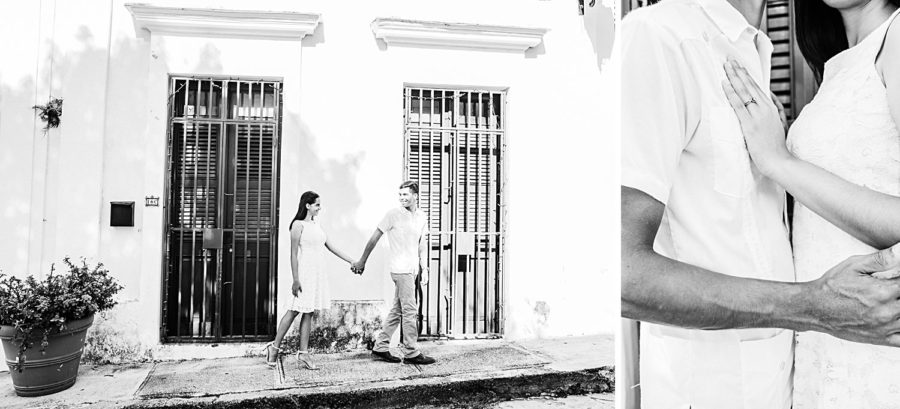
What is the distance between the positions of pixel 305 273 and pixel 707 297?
1.13 metres

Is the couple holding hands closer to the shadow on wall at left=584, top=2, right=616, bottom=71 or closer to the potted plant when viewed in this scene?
the potted plant

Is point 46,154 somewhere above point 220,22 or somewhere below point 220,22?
below

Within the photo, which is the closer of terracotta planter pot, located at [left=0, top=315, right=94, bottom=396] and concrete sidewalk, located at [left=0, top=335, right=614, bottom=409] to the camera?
terracotta planter pot, located at [left=0, top=315, right=94, bottom=396]

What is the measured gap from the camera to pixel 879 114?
0.17m

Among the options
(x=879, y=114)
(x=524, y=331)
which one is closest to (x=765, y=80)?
(x=879, y=114)

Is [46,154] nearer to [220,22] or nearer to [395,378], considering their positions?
[220,22]

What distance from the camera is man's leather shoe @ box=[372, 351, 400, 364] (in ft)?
3.91

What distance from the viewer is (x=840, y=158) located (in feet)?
0.59

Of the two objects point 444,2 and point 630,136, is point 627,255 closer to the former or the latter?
point 630,136

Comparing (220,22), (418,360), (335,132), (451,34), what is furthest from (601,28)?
(418,360)

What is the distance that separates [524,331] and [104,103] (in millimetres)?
986

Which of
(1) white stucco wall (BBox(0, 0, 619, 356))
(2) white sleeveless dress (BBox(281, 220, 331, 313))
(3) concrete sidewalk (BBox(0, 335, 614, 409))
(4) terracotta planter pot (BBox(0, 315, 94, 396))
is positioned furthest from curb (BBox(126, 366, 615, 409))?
(4) terracotta planter pot (BBox(0, 315, 94, 396))

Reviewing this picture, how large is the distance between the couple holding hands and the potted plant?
396 millimetres

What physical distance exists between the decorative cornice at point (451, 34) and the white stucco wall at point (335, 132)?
20mm
